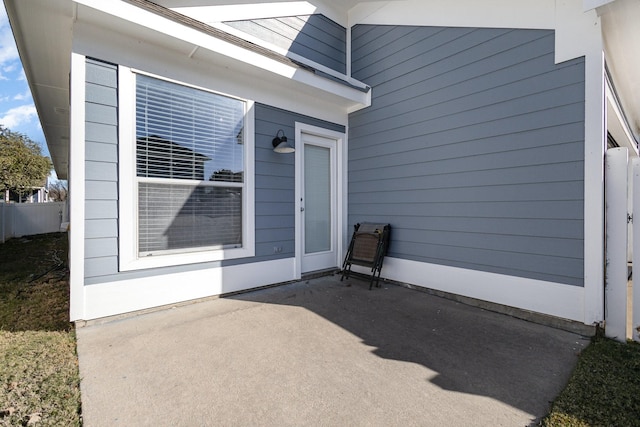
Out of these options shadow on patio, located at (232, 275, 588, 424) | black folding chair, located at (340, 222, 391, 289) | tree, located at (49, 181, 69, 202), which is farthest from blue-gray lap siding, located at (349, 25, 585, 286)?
tree, located at (49, 181, 69, 202)

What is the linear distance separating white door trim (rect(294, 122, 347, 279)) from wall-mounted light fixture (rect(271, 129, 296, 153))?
0.32 meters

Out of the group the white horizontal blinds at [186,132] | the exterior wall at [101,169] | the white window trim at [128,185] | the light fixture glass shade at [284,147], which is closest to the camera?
the exterior wall at [101,169]

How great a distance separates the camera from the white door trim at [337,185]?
A: 4.23 meters

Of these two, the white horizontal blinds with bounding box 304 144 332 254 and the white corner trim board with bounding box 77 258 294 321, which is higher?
the white horizontal blinds with bounding box 304 144 332 254

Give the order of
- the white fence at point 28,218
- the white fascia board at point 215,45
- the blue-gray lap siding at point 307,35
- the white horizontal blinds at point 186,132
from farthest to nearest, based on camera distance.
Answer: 1. the white fence at point 28,218
2. the blue-gray lap siding at point 307,35
3. the white horizontal blinds at point 186,132
4. the white fascia board at point 215,45

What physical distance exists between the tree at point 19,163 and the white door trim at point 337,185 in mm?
13464

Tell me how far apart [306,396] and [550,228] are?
8.81 ft

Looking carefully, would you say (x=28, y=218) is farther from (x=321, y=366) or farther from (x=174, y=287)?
(x=321, y=366)

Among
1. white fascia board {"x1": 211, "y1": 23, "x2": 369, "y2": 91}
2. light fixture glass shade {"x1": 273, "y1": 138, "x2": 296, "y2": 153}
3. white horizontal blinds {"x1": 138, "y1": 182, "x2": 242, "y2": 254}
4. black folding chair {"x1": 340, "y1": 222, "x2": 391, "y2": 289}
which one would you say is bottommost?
black folding chair {"x1": 340, "y1": 222, "x2": 391, "y2": 289}

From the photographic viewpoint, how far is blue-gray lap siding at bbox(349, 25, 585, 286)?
9.13 ft

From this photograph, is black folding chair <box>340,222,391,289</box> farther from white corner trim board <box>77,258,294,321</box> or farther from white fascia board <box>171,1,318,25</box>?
white fascia board <box>171,1,318,25</box>

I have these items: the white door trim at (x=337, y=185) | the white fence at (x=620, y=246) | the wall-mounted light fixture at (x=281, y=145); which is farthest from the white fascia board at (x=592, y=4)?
the wall-mounted light fixture at (x=281, y=145)

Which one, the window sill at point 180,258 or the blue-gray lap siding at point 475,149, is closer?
the blue-gray lap siding at point 475,149

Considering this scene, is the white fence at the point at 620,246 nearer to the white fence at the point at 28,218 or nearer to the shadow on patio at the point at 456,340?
the shadow on patio at the point at 456,340
